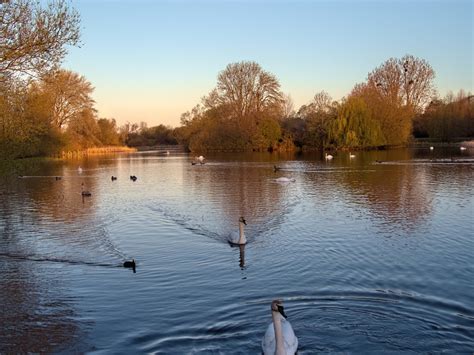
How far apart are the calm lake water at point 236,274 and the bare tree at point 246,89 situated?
54.1 m

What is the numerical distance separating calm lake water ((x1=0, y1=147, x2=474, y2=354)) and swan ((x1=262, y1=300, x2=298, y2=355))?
24.6 inches

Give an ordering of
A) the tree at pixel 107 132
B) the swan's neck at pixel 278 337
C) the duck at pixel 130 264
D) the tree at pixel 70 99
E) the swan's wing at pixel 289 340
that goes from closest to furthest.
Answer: the swan's neck at pixel 278 337, the swan's wing at pixel 289 340, the duck at pixel 130 264, the tree at pixel 70 99, the tree at pixel 107 132

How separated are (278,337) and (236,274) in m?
5.42

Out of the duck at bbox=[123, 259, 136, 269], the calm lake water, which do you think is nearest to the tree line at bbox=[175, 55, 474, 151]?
the calm lake water

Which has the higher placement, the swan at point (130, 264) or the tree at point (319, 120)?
the tree at point (319, 120)

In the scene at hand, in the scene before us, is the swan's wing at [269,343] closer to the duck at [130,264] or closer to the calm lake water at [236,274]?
the calm lake water at [236,274]

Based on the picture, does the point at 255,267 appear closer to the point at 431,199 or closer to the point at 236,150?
the point at 431,199

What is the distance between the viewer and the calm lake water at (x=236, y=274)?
28.4ft

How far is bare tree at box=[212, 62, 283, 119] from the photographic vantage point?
77188 millimetres

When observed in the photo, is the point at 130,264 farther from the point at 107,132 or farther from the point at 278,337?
the point at 107,132

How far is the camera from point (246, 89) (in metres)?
77.9

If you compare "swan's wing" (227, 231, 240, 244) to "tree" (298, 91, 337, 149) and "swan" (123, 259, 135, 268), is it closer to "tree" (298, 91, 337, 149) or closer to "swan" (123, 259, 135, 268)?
"swan" (123, 259, 135, 268)

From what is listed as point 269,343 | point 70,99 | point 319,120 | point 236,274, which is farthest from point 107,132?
point 269,343

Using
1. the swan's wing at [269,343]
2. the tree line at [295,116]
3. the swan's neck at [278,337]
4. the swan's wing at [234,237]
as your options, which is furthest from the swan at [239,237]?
the tree line at [295,116]
